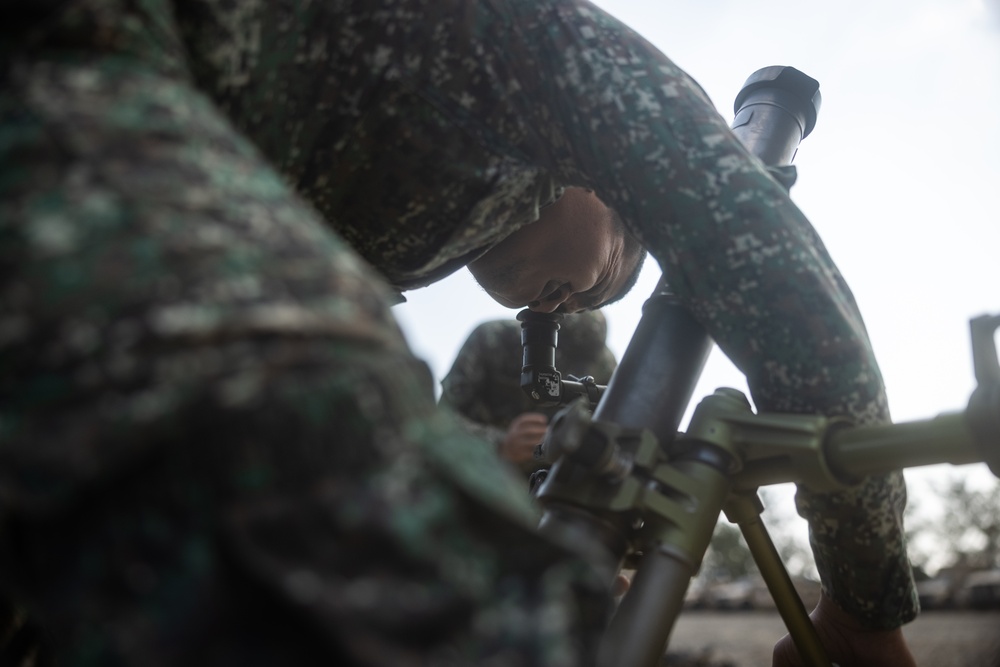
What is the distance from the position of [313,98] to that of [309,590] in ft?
2.35

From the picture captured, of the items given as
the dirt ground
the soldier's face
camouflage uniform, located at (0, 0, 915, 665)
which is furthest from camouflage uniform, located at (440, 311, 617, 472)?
camouflage uniform, located at (0, 0, 915, 665)

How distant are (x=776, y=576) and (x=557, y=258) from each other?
883 mm

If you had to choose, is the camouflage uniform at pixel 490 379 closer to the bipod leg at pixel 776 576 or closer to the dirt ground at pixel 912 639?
the dirt ground at pixel 912 639

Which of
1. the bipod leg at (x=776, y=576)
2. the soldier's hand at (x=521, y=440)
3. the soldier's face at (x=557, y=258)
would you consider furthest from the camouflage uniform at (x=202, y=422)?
the soldier's hand at (x=521, y=440)

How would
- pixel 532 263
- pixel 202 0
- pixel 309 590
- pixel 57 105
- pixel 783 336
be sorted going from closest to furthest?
pixel 309 590
pixel 57 105
pixel 202 0
pixel 783 336
pixel 532 263

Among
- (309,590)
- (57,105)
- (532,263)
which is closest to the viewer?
(309,590)

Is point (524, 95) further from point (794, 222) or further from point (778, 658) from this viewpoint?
point (778, 658)

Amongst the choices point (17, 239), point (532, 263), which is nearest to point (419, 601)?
point (17, 239)

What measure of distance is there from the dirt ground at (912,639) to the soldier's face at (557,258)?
2215 millimetres

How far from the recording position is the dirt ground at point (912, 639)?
3.38 m

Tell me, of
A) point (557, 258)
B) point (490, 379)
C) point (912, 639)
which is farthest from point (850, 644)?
point (912, 639)

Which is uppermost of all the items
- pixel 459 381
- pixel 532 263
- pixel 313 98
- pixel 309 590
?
pixel 459 381

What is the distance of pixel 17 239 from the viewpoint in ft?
1.42

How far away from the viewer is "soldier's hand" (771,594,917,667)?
1.22m
